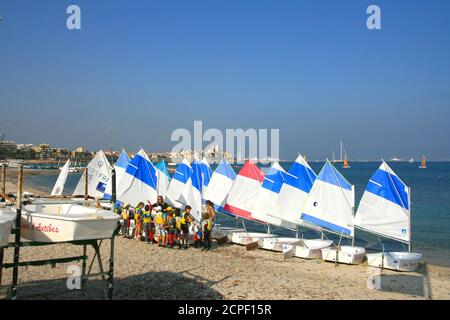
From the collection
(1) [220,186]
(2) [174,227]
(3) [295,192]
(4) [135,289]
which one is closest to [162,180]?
(1) [220,186]

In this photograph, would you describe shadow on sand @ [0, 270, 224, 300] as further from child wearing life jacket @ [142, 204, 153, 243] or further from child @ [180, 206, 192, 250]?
child wearing life jacket @ [142, 204, 153, 243]

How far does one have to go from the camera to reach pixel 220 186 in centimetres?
1670

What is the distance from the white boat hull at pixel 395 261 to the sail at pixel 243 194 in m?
4.88

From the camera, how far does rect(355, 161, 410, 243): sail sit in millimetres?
11969

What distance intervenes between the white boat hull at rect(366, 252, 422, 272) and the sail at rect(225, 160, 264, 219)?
488cm

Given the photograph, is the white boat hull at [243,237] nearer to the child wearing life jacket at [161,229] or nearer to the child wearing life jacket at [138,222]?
the child wearing life jacket at [161,229]

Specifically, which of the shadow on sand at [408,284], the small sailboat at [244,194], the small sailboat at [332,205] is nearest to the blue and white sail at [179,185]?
the small sailboat at [244,194]

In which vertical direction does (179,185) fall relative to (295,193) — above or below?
above

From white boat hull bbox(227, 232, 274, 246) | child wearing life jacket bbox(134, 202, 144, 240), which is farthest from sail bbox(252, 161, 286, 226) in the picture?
child wearing life jacket bbox(134, 202, 144, 240)

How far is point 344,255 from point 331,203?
1.70 meters

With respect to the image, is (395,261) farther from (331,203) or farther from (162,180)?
(162,180)

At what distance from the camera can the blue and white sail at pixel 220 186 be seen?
1658 cm
